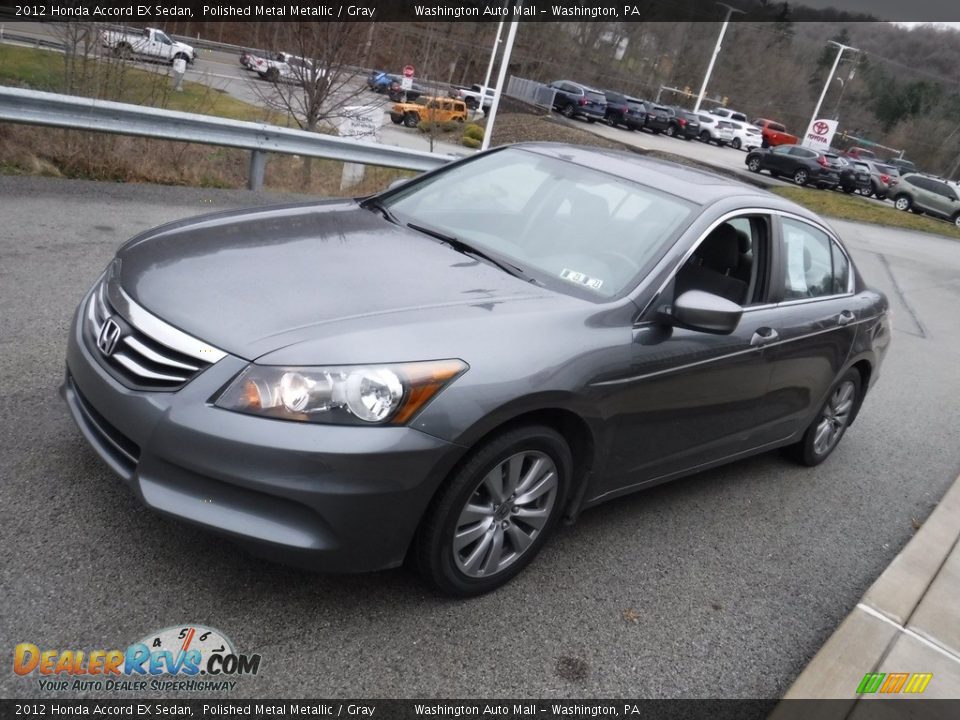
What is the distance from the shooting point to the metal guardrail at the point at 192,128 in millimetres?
7793

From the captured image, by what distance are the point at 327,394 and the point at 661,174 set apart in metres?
2.42

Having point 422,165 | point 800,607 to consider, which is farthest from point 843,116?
point 800,607

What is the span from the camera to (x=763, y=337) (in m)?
4.22

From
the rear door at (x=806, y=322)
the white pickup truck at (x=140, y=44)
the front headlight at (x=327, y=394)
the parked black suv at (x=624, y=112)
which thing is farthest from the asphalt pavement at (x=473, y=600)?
the parked black suv at (x=624, y=112)

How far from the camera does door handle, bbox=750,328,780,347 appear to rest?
4.17m

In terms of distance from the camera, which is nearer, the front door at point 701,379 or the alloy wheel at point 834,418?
the front door at point 701,379

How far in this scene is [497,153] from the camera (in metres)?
4.83

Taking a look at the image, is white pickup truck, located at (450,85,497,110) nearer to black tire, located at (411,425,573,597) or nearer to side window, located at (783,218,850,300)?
side window, located at (783,218,850,300)

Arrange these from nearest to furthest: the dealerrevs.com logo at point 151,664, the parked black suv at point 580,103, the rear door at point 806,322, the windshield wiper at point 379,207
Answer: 1. the dealerrevs.com logo at point 151,664
2. the windshield wiper at point 379,207
3. the rear door at point 806,322
4. the parked black suv at point 580,103

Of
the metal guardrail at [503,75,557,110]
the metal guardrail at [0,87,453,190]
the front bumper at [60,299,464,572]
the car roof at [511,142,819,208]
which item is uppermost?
the car roof at [511,142,819,208]

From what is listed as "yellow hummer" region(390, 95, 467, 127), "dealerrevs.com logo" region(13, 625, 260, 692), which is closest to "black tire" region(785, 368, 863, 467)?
"dealerrevs.com logo" region(13, 625, 260, 692)

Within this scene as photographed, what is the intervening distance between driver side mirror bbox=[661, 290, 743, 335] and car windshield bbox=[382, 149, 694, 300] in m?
0.23

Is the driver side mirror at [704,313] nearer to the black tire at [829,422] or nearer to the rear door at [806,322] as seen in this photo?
the rear door at [806,322]

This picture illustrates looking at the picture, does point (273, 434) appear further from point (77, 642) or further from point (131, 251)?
point (131, 251)
